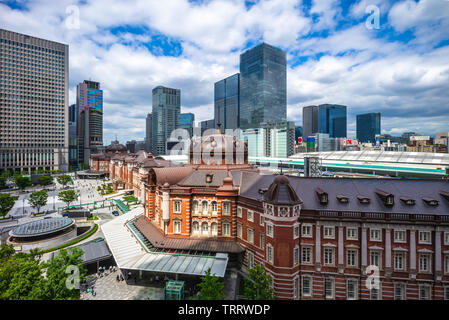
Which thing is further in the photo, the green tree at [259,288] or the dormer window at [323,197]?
the dormer window at [323,197]

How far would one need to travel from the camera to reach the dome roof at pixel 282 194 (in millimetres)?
31758

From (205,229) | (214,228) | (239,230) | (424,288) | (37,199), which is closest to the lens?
(424,288)

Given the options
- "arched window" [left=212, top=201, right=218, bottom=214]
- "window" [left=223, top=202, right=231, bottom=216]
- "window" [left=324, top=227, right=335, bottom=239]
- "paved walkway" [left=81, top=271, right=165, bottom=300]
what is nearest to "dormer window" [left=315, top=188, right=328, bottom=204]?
"window" [left=324, top=227, right=335, bottom=239]

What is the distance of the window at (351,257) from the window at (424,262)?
25.2ft

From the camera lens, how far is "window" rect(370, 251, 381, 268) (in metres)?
30.8

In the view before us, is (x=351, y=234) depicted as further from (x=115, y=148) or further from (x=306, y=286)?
(x=115, y=148)

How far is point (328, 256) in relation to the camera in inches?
1272

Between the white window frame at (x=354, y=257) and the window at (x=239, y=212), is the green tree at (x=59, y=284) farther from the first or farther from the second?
the white window frame at (x=354, y=257)

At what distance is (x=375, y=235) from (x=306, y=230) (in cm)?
888

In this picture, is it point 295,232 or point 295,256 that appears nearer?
point 295,256

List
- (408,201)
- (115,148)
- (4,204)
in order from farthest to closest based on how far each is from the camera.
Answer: (115,148), (4,204), (408,201)

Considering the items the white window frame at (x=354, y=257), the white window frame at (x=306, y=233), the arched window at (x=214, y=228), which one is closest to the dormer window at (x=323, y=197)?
the white window frame at (x=306, y=233)

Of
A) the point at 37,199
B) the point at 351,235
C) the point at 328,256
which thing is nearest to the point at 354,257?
the point at 351,235
